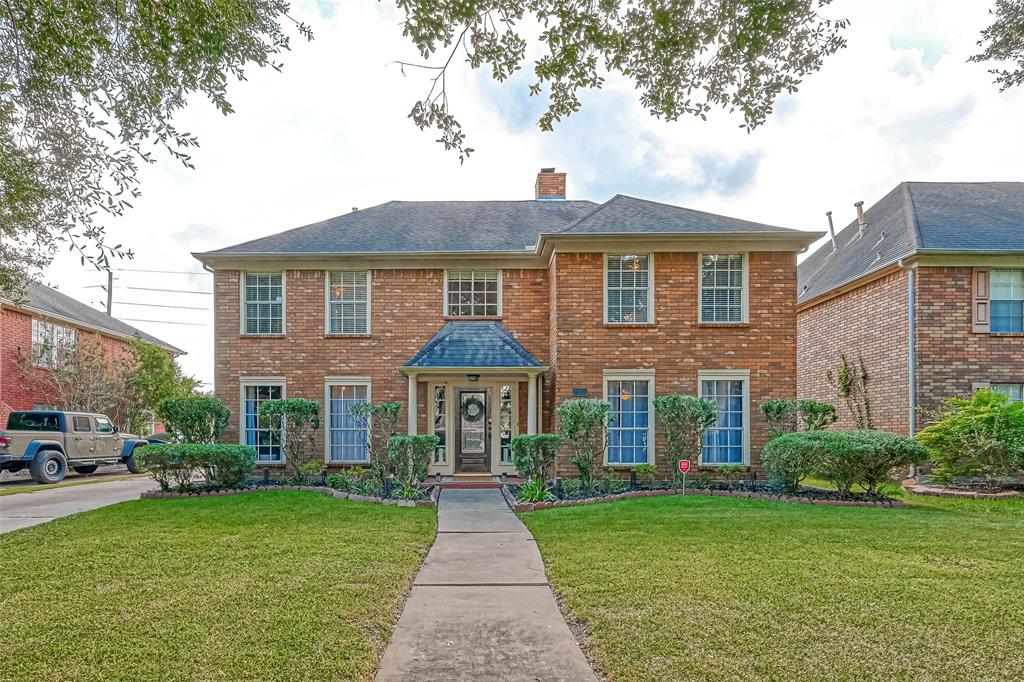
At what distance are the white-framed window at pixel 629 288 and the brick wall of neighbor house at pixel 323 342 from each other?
208 cm

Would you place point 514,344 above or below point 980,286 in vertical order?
below

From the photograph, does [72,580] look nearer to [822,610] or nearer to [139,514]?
[139,514]

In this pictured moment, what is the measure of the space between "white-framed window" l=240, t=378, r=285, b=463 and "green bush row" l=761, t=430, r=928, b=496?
10.3 metres

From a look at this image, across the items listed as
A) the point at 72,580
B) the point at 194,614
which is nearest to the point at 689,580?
the point at 194,614

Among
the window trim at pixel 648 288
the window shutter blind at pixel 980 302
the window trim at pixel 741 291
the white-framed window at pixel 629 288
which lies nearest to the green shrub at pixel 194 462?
the window trim at pixel 648 288

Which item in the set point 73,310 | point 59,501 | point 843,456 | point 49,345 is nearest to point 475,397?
point 843,456

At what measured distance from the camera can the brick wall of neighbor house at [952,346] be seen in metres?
13.1

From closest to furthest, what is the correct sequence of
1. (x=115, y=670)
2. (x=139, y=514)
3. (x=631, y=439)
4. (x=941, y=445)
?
(x=115, y=670) → (x=139, y=514) → (x=941, y=445) → (x=631, y=439)

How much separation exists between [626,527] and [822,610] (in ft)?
10.7

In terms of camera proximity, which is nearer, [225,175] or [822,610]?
[822,610]

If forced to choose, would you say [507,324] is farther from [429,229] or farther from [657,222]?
[657,222]

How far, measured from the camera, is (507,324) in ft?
46.4

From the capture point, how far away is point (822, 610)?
4.57 m

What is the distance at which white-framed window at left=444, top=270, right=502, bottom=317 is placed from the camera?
14.2m
